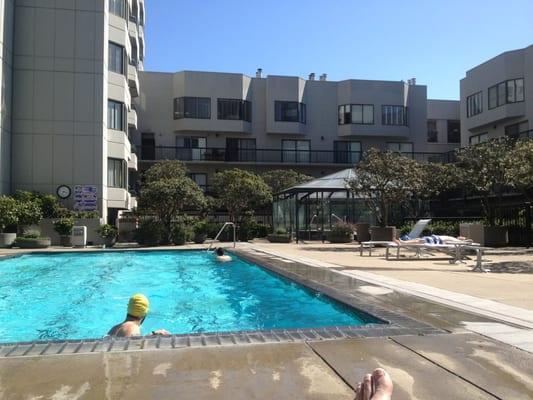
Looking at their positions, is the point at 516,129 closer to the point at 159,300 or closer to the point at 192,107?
the point at 192,107

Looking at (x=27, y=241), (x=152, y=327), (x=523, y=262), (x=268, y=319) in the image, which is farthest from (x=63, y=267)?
(x=523, y=262)

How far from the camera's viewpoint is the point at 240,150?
47906 millimetres

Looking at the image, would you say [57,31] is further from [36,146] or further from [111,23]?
[36,146]

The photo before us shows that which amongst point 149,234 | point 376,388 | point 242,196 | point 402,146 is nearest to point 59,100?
point 149,234

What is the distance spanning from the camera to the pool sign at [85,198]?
93.1 feet

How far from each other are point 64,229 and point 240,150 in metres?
24.2

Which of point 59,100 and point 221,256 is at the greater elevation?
point 59,100

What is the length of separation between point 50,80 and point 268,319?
79.7ft

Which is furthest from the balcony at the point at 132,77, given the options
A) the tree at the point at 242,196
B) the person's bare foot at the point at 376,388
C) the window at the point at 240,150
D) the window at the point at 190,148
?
the person's bare foot at the point at 376,388

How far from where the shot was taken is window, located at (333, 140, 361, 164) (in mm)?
49750

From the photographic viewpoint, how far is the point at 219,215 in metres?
43.6

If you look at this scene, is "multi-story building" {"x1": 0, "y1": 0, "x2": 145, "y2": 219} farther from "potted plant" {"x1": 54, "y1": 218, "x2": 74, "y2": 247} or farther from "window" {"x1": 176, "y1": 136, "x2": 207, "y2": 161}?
"window" {"x1": 176, "y1": 136, "x2": 207, "y2": 161}

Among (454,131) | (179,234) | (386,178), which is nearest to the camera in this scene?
(386,178)

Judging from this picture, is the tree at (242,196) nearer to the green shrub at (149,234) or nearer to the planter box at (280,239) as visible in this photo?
the planter box at (280,239)
